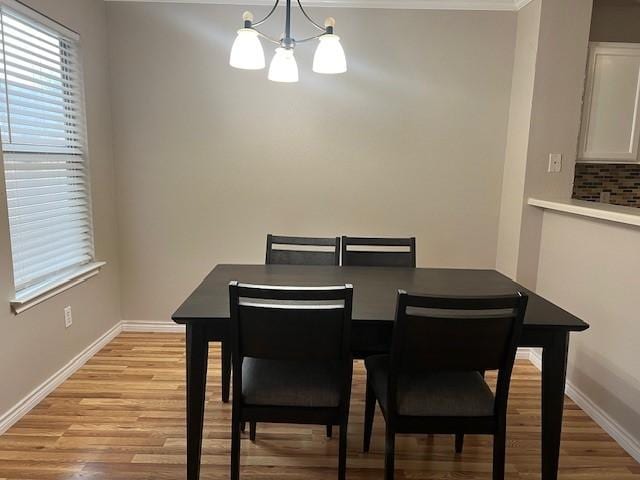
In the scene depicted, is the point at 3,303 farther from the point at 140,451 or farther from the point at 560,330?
the point at 560,330

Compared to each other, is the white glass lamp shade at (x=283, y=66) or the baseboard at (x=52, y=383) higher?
the white glass lamp shade at (x=283, y=66)

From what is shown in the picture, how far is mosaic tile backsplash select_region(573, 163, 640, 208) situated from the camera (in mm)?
3443

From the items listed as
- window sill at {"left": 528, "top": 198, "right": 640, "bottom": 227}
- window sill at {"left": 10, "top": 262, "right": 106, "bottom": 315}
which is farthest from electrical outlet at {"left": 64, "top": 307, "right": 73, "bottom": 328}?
window sill at {"left": 528, "top": 198, "right": 640, "bottom": 227}

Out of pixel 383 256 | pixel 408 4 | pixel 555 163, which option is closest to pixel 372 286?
pixel 383 256

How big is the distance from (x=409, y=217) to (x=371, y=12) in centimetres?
145

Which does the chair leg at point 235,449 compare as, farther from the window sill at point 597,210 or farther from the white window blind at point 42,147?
the window sill at point 597,210

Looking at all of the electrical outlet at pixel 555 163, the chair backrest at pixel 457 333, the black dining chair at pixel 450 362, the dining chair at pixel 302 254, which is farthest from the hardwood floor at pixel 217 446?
the electrical outlet at pixel 555 163

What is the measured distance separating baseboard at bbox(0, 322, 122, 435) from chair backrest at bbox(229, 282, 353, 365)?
1.44 metres

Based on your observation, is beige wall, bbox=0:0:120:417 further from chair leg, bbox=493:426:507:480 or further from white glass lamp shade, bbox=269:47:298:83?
chair leg, bbox=493:426:507:480

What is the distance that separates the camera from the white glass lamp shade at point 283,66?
6.26ft

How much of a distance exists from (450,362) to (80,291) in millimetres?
2364

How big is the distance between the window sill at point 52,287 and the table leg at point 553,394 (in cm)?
238

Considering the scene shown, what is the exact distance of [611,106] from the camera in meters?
2.92

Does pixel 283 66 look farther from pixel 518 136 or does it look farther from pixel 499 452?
pixel 518 136
